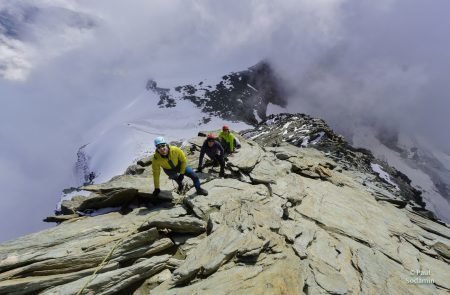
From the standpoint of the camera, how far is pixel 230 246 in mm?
10562

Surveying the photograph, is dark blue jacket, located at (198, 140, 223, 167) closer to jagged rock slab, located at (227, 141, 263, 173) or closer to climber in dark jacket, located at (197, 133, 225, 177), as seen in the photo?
climber in dark jacket, located at (197, 133, 225, 177)

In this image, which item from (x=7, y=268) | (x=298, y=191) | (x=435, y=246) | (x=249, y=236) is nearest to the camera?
(x=7, y=268)

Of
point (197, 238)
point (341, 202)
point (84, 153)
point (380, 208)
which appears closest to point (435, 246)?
point (380, 208)

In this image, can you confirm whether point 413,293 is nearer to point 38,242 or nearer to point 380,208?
point 380,208

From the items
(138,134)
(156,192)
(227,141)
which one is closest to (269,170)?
(227,141)

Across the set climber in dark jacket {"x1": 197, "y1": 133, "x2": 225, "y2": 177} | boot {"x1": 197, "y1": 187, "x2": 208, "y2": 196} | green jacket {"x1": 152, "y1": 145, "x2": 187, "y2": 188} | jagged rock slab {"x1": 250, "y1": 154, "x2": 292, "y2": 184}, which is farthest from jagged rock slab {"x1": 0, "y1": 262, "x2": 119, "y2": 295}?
jagged rock slab {"x1": 250, "y1": 154, "x2": 292, "y2": 184}

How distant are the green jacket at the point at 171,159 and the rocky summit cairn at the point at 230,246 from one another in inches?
45.4

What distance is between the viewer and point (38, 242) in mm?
10891

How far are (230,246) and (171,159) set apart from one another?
16.5 ft

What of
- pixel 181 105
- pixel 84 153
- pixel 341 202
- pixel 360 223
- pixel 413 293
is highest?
pixel 181 105

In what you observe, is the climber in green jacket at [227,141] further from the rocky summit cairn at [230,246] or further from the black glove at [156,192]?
the black glove at [156,192]

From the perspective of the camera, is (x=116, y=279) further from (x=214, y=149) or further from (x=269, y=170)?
(x=269, y=170)

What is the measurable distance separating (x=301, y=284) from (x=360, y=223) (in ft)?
25.4

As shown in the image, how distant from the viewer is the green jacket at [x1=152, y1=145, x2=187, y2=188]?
45.1ft
